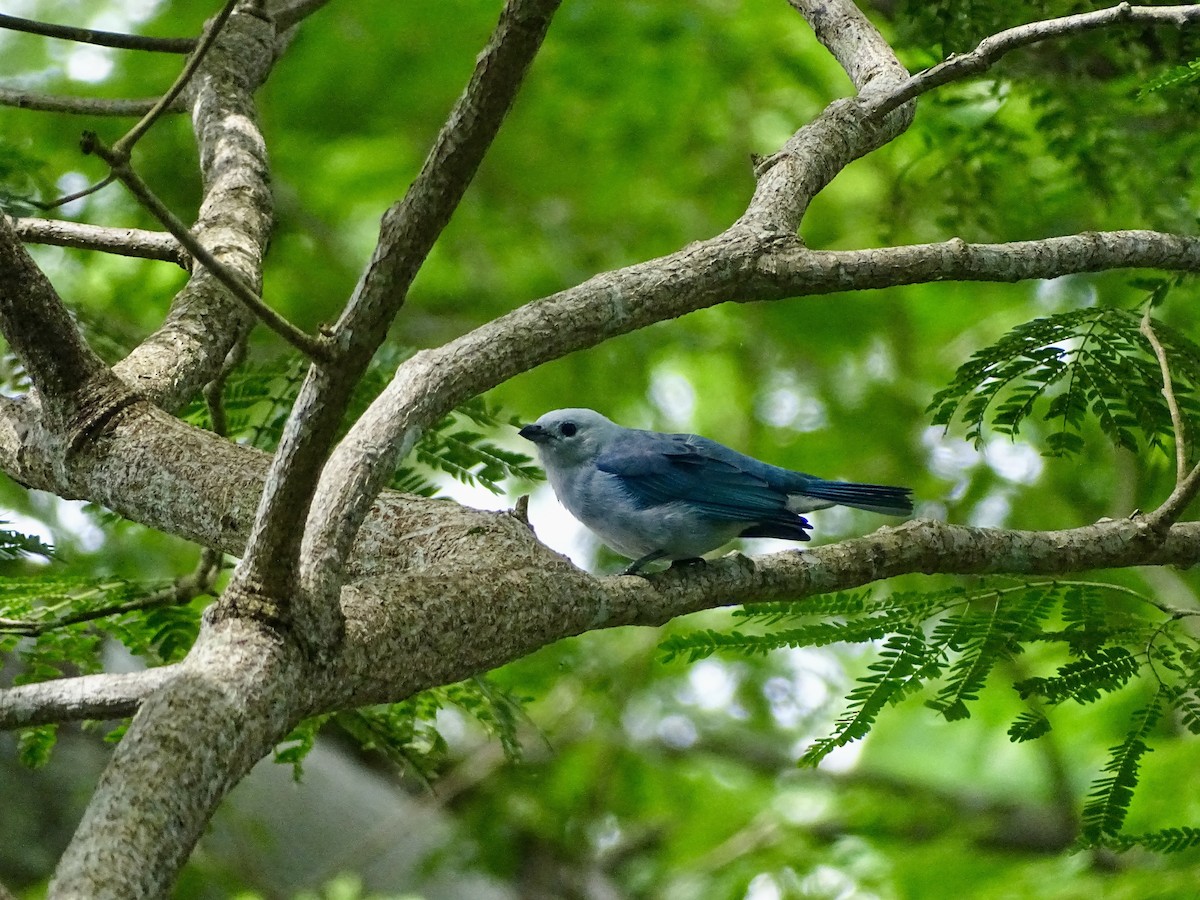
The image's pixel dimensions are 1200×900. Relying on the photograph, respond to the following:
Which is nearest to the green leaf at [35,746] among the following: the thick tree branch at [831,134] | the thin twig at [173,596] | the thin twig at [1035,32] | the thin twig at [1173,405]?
the thin twig at [173,596]

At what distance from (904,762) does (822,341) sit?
290 cm

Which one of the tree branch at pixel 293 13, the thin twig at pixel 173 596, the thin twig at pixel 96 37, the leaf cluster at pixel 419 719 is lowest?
the leaf cluster at pixel 419 719

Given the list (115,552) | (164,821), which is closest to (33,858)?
(115,552)

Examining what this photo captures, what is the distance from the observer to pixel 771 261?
9.24 ft

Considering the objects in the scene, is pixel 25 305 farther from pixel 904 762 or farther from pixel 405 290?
pixel 904 762

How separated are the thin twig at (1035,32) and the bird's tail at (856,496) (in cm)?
115

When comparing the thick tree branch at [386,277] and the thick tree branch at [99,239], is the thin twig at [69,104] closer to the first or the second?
the thick tree branch at [99,239]

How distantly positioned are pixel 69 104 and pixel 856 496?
2796 millimetres

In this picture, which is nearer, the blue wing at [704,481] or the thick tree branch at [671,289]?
the thick tree branch at [671,289]

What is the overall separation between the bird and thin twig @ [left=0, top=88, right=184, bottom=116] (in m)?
1.68

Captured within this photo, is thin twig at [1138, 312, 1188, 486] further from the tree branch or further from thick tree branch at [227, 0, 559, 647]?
the tree branch

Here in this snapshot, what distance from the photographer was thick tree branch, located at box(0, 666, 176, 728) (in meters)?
2.10

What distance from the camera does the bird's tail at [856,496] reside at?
3.74 metres

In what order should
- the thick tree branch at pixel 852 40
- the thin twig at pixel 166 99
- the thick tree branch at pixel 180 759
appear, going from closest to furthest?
the thick tree branch at pixel 180 759 < the thin twig at pixel 166 99 < the thick tree branch at pixel 852 40
